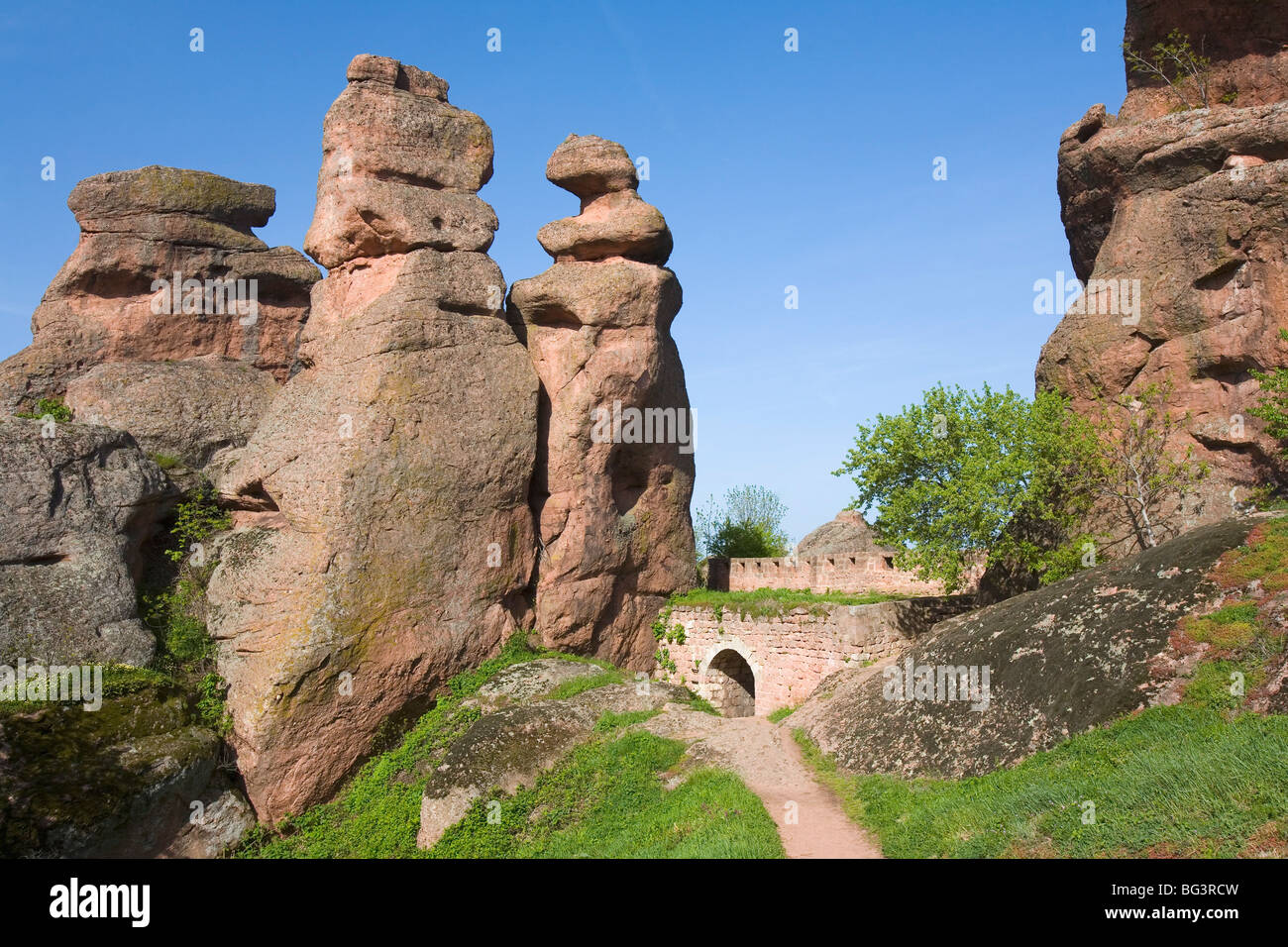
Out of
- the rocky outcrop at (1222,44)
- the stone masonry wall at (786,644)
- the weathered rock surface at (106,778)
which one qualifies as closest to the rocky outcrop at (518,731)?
the stone masonry wall at (786,644)

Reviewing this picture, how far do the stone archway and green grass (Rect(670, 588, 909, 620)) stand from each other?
1.04 meters

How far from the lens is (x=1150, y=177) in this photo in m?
21.9

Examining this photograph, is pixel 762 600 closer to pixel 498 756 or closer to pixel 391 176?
pixel 498 756

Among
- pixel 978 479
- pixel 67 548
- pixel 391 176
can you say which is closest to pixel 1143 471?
pixel 978 479

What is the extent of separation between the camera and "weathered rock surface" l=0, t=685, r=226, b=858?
12.8m

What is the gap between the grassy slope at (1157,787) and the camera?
817 cm

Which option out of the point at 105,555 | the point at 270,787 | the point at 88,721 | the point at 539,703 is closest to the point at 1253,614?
the point at 539,703

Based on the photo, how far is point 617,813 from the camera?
43.0 ft

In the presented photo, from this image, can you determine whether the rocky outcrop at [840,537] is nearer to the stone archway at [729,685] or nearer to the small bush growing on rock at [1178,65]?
the stone archway at [729,685]

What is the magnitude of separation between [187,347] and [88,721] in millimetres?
10460

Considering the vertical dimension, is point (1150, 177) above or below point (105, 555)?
above

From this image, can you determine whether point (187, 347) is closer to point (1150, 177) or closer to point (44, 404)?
point (44, 404)

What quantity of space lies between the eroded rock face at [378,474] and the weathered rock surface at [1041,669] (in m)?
7.34
